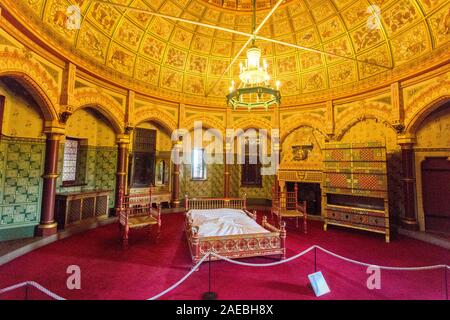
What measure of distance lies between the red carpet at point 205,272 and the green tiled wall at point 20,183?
1.18m

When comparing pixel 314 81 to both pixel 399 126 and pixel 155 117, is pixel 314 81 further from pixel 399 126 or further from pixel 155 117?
pixel 155 117

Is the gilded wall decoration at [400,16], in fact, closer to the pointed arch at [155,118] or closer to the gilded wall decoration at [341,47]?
the gilded wall decoration at [341,47]

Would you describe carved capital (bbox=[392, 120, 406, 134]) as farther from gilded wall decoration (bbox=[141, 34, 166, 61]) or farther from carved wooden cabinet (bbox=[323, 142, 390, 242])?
gilded wall decoration (bbox=[141, 34, 166, 61])

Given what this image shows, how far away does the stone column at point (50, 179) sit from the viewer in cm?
648

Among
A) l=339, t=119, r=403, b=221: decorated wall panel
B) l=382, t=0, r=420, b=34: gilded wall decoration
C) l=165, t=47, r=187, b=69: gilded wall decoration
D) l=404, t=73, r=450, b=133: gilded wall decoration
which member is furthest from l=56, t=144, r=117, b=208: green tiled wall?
l=382, t=0, r=420, b=34: gilded wall decoration

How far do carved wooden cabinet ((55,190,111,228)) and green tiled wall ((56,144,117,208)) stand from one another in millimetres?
607

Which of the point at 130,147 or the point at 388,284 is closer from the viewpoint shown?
the point at 388,284

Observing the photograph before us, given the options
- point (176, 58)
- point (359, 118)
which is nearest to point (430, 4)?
point (359, 118)

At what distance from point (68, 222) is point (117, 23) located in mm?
7375

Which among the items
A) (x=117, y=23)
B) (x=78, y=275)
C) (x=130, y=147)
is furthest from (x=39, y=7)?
(x=78, y=275)
